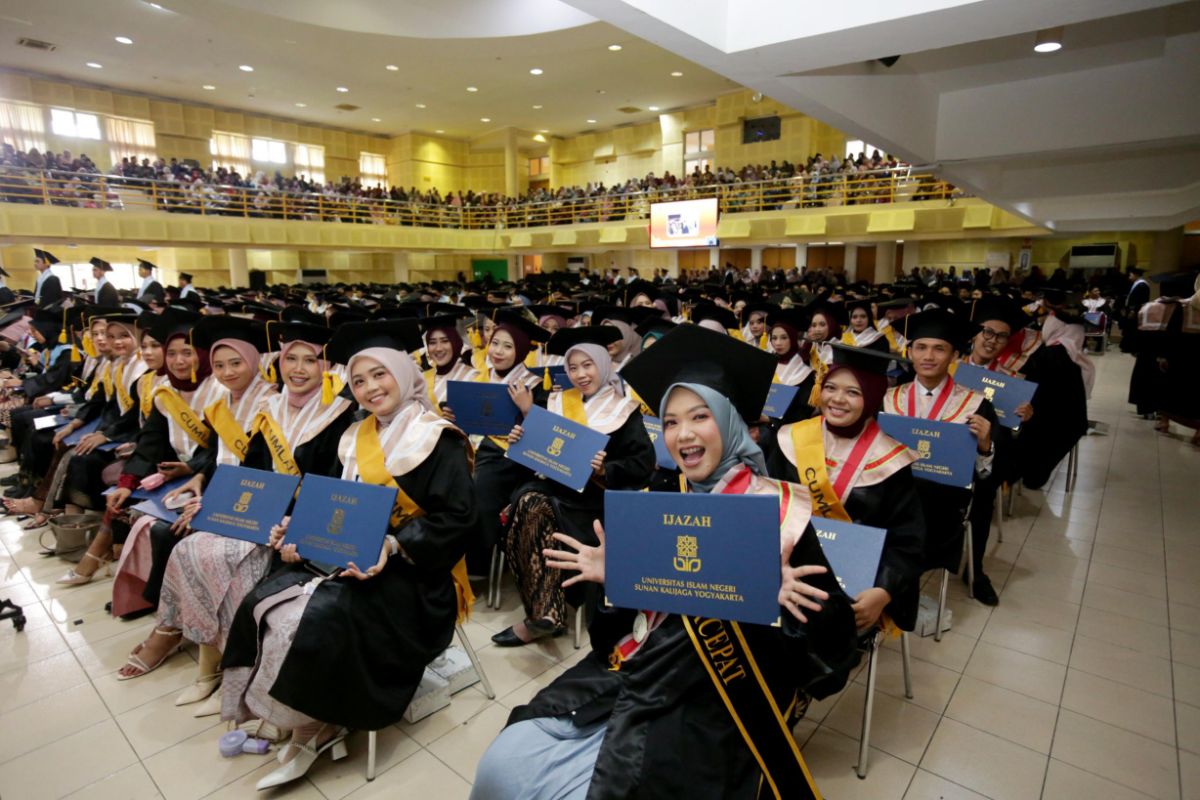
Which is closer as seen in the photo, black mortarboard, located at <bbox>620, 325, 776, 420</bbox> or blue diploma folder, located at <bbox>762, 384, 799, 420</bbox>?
black mortarboard, located at <bbox>620, 325, 776, 420</bbox>

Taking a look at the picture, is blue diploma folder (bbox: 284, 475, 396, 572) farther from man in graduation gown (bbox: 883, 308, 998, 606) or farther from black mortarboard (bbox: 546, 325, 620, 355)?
man in graduation gown (bbox: 883, 308, 998, 606)

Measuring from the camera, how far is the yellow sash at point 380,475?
9.24 ft

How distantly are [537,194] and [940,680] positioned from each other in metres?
25.3

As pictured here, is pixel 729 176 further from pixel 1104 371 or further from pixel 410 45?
pixel 1104 371

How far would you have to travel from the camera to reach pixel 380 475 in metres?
2.82

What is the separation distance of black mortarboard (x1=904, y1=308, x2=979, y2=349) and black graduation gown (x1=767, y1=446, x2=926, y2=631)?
151 centimetres

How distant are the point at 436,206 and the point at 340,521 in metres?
23.8

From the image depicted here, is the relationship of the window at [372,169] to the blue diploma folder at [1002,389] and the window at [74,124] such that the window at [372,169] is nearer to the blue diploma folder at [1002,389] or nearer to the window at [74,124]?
the window at [74,124]

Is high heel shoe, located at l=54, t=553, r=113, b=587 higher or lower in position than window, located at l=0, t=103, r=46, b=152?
lower

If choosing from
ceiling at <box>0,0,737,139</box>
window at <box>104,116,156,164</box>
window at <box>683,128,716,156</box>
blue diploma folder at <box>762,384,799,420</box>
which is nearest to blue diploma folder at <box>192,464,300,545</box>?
blue diploma folder at <box>762,384,799,420</box>

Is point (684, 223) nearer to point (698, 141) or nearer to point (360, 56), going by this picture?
point (698, 141)

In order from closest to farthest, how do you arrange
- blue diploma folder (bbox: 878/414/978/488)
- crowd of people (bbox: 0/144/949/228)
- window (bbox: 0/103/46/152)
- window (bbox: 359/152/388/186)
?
blue diploma folder (bbox: 878/414/978/488), crowd of people (bbox: 0/144/949/228), window (bbox: 0/103/46/152), window (bbox: 359/152/388/186)

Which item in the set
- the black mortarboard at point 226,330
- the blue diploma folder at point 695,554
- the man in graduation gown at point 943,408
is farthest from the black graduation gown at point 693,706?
the black mortarboard at point 226,330

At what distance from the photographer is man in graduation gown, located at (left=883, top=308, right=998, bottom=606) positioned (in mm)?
3439
